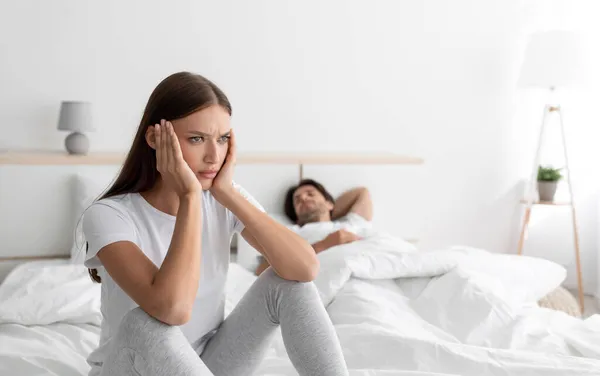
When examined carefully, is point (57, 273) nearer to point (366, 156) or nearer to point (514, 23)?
point (366, 156)

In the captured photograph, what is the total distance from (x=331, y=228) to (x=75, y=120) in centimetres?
119

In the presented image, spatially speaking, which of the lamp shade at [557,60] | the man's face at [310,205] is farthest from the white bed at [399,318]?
the lamp shade at [557,60]

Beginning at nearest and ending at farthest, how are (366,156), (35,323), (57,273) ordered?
(35,323)
(57,273)
(366,156)

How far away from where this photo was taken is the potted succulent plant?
3734 millimetres

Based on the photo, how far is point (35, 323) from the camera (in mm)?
2195

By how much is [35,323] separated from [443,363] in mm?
1241

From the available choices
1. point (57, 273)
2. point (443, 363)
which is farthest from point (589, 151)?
point (57, 273)

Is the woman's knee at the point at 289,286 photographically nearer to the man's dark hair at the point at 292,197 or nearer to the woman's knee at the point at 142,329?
the woman's knee at the point at 142,329

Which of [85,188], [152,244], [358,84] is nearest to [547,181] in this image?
[358,84]

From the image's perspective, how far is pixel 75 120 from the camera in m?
3.08

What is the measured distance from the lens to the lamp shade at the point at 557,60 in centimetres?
346

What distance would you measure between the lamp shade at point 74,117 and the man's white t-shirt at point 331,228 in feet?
3.32

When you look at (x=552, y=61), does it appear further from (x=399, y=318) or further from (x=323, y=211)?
(x=399, y=318)

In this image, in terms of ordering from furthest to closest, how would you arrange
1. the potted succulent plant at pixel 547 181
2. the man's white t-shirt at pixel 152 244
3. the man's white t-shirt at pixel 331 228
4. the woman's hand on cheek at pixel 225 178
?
the potted succulent plant at pixel 547 181 < the man's white t-shirt at pixel 331 228 < the woman's hand on cheek at pixel 225 178 < the man's white t-shirt at pixel 152 244
